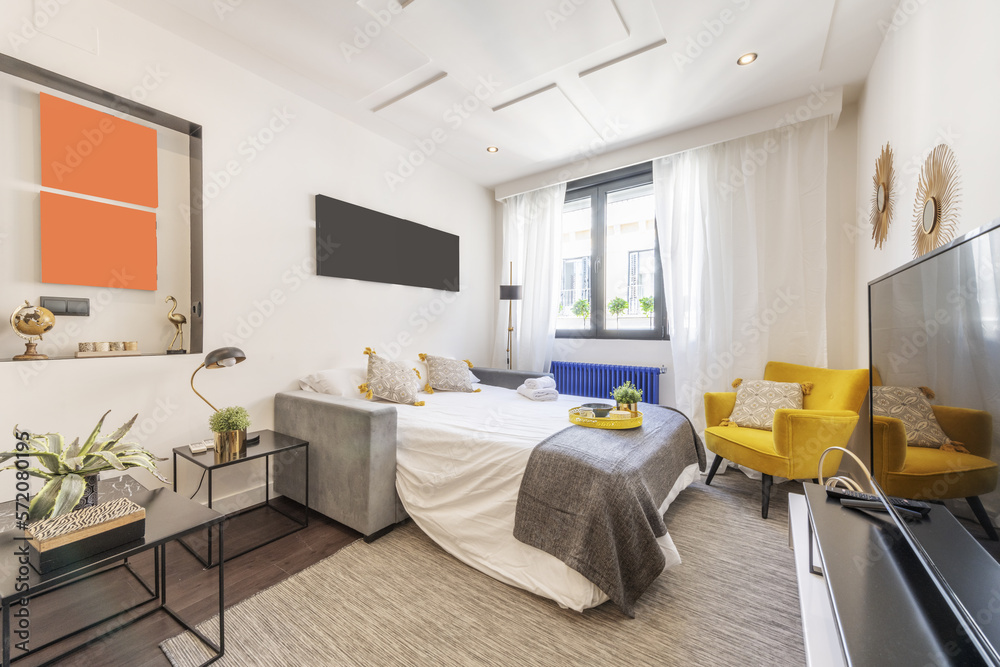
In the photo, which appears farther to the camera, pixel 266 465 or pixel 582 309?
pixel 582 309

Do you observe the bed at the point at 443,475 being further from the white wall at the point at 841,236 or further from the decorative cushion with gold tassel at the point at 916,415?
the white wall at the point at 841,236

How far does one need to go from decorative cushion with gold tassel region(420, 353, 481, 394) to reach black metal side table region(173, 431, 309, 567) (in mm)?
1170

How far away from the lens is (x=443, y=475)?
6.88 feet

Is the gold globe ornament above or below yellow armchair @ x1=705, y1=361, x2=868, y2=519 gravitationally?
above

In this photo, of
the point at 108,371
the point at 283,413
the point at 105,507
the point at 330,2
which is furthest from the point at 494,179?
the point at 105,507

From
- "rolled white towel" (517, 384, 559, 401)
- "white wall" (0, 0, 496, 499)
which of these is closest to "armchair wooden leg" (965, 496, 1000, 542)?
"rolled white towel" (517, 384, 559, 401)

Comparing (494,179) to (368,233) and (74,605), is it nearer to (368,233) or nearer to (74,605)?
(368,233)

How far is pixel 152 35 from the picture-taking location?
220cm

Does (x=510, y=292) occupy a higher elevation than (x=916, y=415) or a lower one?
higher

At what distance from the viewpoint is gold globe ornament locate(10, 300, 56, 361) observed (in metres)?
1.79

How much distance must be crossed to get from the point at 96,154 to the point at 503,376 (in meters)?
3.01

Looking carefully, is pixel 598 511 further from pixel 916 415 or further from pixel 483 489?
pixel 916 415

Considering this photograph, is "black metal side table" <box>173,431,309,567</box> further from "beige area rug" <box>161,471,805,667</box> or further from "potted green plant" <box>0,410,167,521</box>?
"potted green plant" <box>0,410,167,521</box>

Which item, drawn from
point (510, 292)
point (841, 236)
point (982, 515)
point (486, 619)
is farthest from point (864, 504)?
point (510, 292)
